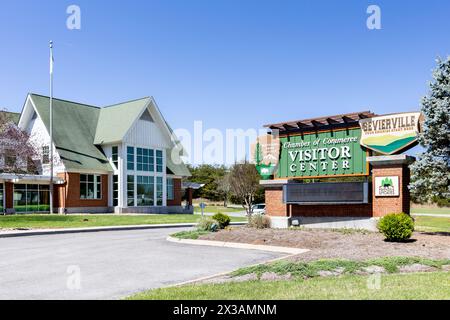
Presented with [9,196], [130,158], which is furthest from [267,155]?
[9,196]

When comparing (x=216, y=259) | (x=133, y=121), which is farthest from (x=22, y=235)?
(x=133, y=121)

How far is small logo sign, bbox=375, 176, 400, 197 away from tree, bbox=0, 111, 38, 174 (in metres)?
29.0

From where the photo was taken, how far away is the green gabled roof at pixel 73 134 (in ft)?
134

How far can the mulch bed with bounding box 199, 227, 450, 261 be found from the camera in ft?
40.7

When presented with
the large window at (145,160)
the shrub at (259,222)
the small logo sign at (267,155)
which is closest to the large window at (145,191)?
the large window at (145,160)

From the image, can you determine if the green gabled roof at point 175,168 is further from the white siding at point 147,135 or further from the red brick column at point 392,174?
the red brick column at point 392,174

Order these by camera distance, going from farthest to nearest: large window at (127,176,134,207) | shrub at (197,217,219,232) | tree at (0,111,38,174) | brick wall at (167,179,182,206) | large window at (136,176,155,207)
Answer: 1. brick wall at (167,179,182,206)
2. large window at (136,176,155,207)
3. large window at (127,176,134,207)
4. tree at (0,111,38,174)
5. shrub at (197,217,219,232)

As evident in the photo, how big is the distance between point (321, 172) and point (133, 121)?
26952 mm

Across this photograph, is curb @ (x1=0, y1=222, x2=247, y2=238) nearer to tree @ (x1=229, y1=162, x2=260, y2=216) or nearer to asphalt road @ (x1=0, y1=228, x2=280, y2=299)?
asphalt road @ (x1=0, y1=228, x2=280, y2=299)

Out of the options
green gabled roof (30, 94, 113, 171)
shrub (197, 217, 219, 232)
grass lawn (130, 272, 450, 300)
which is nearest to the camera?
grass lawn (130, 272, 450, 300)

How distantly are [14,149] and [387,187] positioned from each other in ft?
99.8

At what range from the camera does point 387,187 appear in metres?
17.9

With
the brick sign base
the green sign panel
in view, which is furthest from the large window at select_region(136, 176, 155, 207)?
the green sign panel

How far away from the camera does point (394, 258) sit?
433 inches
